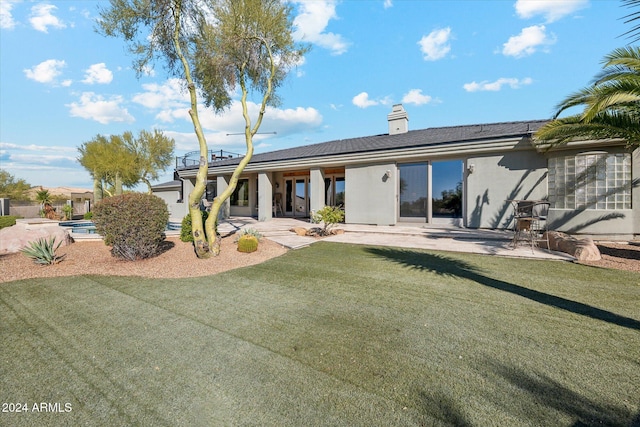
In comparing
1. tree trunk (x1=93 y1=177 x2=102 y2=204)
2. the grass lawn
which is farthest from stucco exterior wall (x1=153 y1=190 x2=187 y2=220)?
the grass lawn

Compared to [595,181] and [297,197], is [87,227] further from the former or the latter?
[595,181]

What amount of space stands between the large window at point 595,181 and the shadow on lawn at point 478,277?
585cm

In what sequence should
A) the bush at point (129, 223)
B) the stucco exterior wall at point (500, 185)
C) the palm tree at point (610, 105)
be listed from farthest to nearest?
the stucco exterior wall at point (500, 185) → the bush at point (129, 223) → the palm tree at point (610, 105)

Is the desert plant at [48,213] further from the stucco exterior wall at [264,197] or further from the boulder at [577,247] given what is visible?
the boulder at [577,247]

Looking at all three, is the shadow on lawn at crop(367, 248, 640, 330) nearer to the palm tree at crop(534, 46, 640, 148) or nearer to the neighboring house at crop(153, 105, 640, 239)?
the palm tree at crop(534, 46, 640, 148)

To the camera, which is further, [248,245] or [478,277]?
[248,245]

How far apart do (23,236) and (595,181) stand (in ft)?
58.2

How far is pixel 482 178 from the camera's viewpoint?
36.6 feet

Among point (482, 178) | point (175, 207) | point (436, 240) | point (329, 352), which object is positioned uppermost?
point (482, 178)

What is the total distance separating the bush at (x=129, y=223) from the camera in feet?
21.8

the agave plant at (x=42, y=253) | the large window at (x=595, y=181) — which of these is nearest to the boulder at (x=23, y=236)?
the agave plant at (x=42, y=253)

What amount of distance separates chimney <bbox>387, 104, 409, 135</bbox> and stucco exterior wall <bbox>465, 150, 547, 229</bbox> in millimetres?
6087

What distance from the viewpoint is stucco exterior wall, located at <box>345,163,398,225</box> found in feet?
42.5

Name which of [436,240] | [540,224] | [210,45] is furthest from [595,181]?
[210,45]
